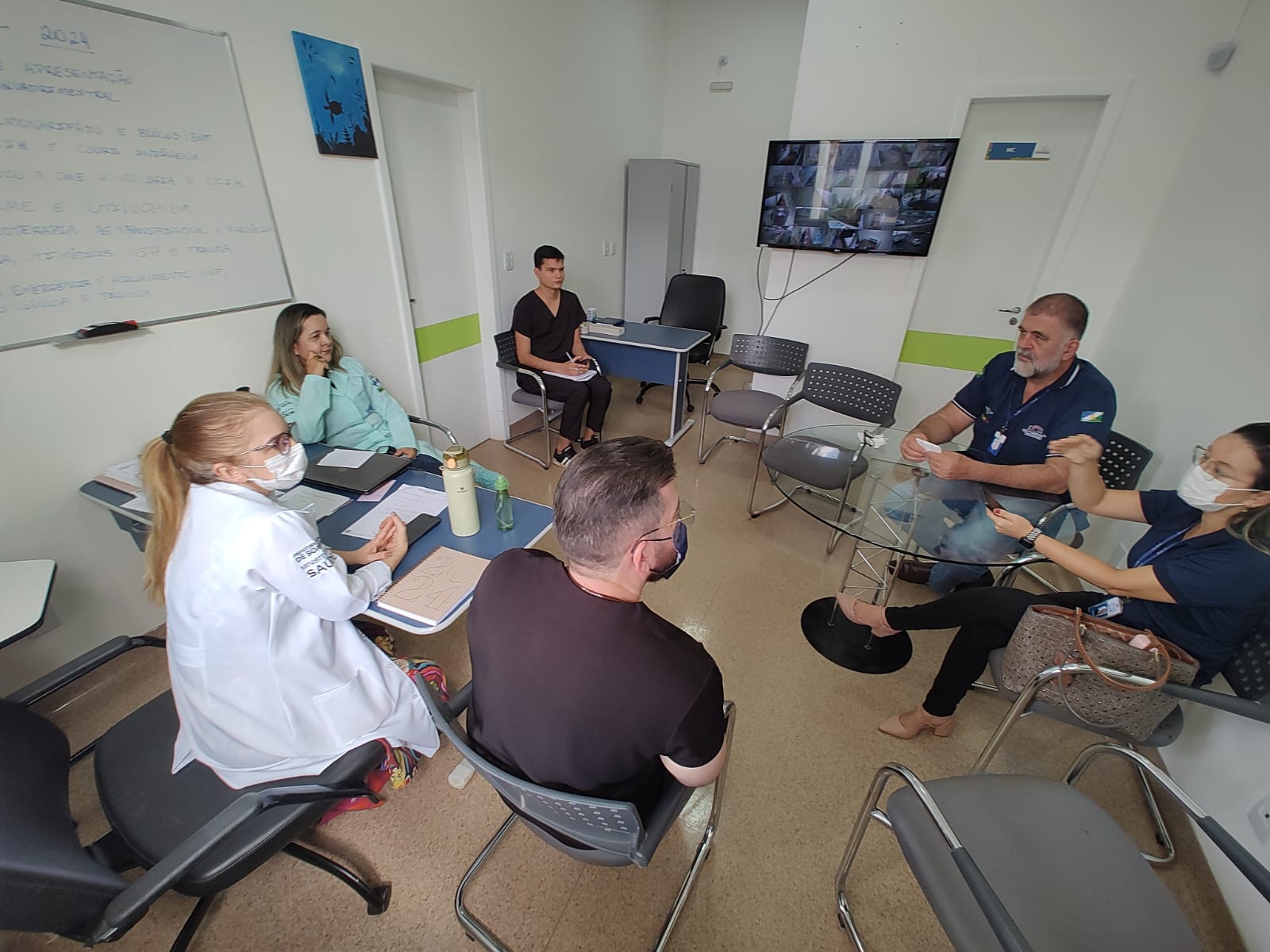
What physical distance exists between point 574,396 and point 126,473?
7.44 feet

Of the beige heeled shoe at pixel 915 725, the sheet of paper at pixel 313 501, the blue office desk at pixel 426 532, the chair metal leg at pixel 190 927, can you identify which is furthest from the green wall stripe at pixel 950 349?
the chair metal leg at pixel 190 927

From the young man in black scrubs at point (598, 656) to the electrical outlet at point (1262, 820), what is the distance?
57.6 inches

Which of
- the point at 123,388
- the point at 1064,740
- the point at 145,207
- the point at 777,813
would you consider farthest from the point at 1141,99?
the point at 123,388

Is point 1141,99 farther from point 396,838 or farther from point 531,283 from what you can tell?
point 396,838

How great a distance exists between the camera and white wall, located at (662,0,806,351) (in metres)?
4.64

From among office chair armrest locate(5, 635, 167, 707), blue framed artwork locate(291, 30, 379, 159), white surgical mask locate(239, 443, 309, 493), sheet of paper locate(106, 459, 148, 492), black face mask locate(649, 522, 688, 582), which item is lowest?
office chair armrest locate(5, 635, 167, 707)

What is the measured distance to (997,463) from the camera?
7.25 ft

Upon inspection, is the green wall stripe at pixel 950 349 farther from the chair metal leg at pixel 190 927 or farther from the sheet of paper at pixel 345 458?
the chair metal leg at pixel 190 927

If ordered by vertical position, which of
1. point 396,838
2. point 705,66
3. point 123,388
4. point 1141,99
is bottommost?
point 396,838

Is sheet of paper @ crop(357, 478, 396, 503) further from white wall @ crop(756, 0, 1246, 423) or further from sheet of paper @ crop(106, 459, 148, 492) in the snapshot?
Result: white wall @ crop(756, 0, 1246, 423)

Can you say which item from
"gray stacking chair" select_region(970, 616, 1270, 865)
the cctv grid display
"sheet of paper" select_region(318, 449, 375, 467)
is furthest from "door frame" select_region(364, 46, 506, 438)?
"gray stacking chair" select_region(970, 616, 1270, 865)

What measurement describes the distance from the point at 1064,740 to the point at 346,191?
3.80m

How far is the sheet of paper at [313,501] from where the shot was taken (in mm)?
1580

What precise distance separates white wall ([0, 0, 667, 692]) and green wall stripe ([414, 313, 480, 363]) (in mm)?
122
